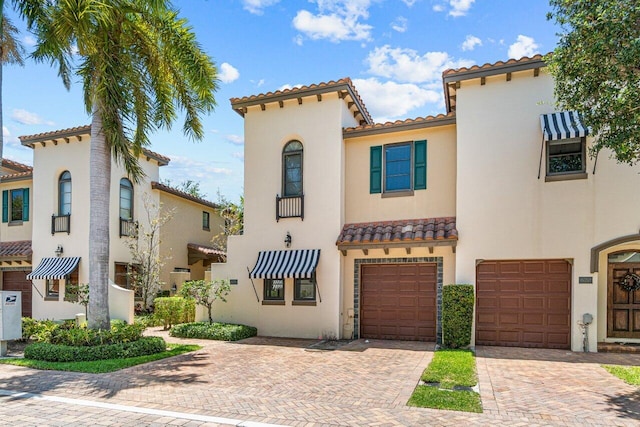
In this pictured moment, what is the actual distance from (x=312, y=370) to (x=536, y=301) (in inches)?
286

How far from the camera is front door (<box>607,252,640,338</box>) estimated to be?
13320mm

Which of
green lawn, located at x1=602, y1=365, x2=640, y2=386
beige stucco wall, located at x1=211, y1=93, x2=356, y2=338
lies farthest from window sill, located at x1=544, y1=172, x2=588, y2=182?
beige stucco wall, located at x1=211, y1=93, x2=356, y2=338

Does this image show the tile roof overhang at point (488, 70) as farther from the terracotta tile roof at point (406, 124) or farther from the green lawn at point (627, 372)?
the green lawn at point (627, 372)

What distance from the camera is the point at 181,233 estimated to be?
24078 millimetres

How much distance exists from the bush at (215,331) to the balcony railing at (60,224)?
772 cm

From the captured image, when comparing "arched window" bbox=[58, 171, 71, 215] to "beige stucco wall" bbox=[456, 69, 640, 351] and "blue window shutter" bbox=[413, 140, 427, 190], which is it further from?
"beige stucco wall" bbox=[456, 69, 640, 351]

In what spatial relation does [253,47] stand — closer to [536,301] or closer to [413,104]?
[413,104]

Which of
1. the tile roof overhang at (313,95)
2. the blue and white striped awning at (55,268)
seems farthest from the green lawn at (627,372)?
the blue and white striped awning at (55,268)

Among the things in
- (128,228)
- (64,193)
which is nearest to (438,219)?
(128,228)

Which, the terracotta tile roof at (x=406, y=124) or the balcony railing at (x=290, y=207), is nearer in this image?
the terracotta tile roof at (x=406, y=124)

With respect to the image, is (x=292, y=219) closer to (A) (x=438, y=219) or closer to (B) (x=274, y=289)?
(B) (x=274, y=289)

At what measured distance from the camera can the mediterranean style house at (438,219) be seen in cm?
1276

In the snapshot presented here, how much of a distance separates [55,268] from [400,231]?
14723 mm

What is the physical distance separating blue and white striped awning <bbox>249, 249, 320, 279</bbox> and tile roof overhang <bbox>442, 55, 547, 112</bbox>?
6.97 m
